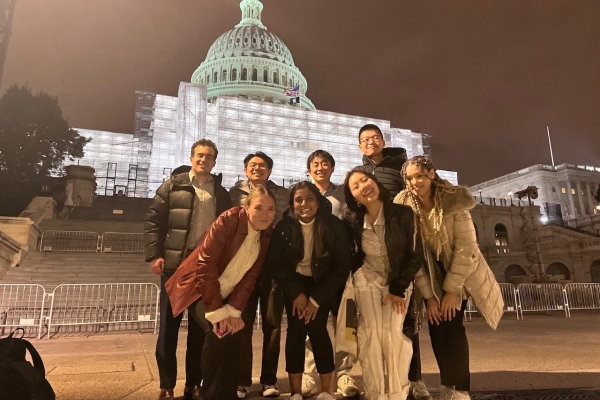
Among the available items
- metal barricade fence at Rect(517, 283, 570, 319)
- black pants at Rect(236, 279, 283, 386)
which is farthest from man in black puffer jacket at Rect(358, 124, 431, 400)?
metal barricade fence at Rect(517, 283, 570, 319)

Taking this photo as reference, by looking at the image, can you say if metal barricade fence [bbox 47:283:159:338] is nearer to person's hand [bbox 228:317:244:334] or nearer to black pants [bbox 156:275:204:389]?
black pants [bbox 156:275:204:389]

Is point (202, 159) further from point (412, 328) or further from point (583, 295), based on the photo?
point (583, 295)

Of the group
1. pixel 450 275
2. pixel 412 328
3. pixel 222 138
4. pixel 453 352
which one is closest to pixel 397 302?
pixel 412 328

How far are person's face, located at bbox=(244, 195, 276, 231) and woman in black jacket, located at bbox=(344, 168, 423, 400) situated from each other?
706 millimetres

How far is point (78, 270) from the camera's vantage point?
11281 mm

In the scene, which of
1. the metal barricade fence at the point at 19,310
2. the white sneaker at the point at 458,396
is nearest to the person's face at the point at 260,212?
the white sneaker at the point at 458,396

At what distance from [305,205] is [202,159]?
47.3 inches

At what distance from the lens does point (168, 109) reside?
40094 millimetres

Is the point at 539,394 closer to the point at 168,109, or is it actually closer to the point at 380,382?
the point at 380,382

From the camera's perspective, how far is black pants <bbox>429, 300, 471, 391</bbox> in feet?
9.25

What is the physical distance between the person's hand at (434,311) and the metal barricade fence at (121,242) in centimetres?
1314

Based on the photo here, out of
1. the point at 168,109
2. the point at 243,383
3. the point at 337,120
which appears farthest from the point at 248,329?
the point at 337,120

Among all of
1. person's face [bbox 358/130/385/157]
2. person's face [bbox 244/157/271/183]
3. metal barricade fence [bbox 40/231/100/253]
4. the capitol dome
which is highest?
the capitol dome

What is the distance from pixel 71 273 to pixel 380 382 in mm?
10872
